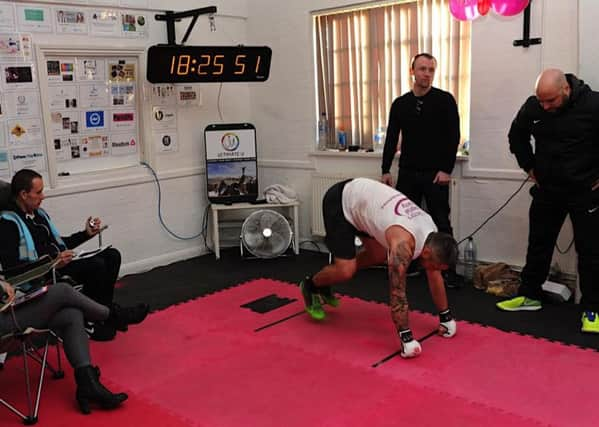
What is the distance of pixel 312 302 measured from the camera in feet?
13.6

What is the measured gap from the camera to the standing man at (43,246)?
340 cm

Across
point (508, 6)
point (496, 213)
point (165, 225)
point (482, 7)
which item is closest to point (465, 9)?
point (482, 7)

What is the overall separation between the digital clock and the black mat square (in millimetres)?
1915

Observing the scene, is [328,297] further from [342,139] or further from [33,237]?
[342,139]

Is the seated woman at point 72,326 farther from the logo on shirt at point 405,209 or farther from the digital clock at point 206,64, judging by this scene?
the digital clock at point 206,64

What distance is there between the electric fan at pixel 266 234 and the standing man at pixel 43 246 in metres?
1.80

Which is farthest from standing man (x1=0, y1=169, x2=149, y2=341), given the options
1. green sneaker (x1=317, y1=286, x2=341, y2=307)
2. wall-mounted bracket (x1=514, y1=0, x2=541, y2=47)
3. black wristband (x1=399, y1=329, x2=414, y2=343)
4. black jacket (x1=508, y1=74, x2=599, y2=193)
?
wall-mounted bracket (x1=514, y1=0, x2=541, y2=47)

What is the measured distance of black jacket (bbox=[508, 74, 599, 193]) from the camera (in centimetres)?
381

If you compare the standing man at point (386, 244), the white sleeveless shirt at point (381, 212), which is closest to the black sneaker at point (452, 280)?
the standing man at point (386, 244)

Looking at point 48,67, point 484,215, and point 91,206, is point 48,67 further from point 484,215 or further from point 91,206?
point 484,215

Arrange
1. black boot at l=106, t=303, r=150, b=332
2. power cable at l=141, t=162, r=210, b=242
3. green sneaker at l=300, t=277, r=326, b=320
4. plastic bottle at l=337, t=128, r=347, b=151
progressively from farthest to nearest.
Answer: plastic bottle at l=337, t=128, r=347, b=151
power cable at l=141, t=162, r=210, b=242
green sneaker at l=300, t=277, r=326, b=320
black boot at l=106, t=303, r=150, b=332

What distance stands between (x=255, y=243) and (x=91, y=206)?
1450 mm

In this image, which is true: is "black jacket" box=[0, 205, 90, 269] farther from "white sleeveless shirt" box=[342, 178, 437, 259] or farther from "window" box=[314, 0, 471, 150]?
"window" box=[314, 0, 471, 150]

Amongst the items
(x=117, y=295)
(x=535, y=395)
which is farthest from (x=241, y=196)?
(x=535, y=395)
